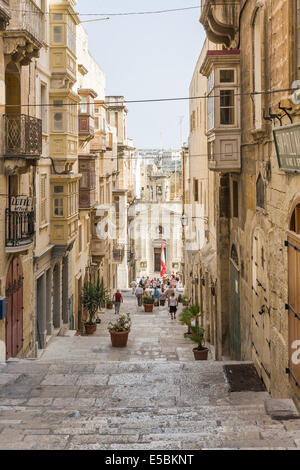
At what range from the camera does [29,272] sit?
1866 centimetres

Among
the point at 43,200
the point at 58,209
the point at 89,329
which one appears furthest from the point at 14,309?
the point at 89,329

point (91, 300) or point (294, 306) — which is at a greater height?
point (294, 306)

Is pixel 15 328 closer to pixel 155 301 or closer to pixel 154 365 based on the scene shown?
pixel 154 365

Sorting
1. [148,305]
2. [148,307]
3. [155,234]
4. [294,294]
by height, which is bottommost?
[148,307]

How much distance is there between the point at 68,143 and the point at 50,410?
604 inches

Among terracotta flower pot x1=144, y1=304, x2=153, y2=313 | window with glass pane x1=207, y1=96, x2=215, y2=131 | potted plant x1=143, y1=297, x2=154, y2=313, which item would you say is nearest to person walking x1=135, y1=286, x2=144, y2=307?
potted plant x1=143, y1=297, x2=154, y2=313

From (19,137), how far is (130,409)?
332 inches

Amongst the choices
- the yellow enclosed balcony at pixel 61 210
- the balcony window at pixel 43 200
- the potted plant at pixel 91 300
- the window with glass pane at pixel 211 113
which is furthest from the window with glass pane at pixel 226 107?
the potted plant at pixel 91 300

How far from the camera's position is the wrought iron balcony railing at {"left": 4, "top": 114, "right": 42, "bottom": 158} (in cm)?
1530

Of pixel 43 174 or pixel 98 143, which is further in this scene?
pixel 98 143

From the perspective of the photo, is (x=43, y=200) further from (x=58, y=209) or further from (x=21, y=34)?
(x=21, y=34)

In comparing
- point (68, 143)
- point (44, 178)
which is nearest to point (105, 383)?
point (44, 178)

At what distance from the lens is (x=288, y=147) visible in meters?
8.53

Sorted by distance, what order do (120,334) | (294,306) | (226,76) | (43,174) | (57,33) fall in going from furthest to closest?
(57,33), (43,174), (120,334), (226,76), (294,306)
